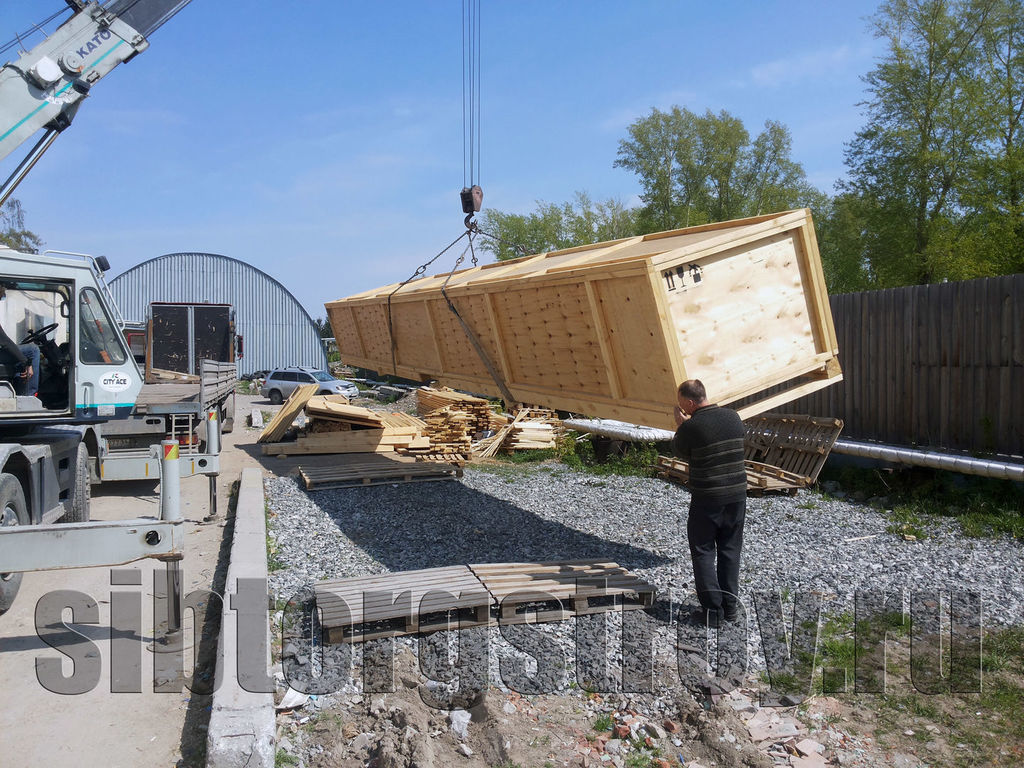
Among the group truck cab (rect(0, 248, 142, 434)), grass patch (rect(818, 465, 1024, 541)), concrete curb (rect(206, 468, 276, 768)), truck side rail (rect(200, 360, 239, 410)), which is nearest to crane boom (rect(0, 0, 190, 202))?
truck cab (rect(0, 248, 142, 434))

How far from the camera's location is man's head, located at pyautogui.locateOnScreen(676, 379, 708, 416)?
541 cm

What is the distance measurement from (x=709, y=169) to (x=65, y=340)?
3039 cm

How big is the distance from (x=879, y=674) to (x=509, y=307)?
15.2 feet

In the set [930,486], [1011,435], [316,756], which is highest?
[1011,435]

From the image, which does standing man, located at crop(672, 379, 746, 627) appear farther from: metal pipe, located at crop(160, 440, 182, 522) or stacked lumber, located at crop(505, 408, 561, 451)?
stacked lumber, located at crop(505, 408, 561, 451)

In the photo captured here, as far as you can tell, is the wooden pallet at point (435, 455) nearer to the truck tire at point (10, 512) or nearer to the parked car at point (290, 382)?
the truck tire at point (10, 512)

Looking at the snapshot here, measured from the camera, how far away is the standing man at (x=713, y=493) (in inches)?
211

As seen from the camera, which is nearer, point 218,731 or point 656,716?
point 218,731

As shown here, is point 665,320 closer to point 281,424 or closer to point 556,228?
point 281,424

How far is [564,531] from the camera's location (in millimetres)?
8281

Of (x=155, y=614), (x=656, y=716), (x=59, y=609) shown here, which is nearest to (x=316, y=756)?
(x=656, y=716)

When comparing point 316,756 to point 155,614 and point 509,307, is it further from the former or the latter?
point 509,307

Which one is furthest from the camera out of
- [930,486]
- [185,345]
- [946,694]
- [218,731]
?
[185,345]

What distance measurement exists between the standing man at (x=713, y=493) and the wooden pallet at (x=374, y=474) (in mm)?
6098
